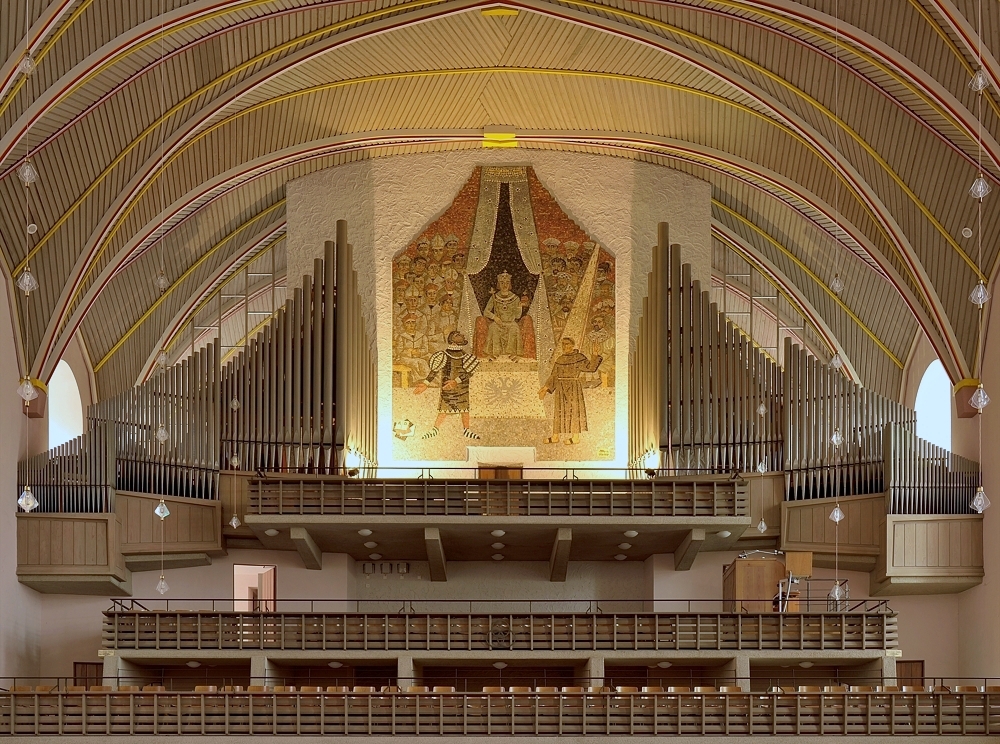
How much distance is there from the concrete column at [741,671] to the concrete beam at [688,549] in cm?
268

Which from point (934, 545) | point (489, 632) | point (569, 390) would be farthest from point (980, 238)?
point (489, 632)

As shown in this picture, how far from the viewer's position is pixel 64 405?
141 feet

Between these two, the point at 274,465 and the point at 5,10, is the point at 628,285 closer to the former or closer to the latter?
the point at 274,465

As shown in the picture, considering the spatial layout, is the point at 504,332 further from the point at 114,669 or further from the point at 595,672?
the point at 114,669

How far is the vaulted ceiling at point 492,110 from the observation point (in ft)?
106

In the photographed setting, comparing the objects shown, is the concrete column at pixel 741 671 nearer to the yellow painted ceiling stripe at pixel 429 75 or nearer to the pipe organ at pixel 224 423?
the pipe organ at pixel 224 423

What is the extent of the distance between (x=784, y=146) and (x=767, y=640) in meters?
11.3

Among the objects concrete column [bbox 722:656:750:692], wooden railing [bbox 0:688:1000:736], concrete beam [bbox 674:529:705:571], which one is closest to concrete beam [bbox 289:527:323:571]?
wooden railing [bbox 0:688:1000:736]

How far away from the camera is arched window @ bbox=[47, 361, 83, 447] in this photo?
140ft

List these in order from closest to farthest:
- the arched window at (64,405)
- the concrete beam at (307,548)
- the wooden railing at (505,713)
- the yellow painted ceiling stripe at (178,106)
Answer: the wooden railing at (505,713)
the yellow painted ceiling stripe at (178,106)
the concrete beam at (307,548)
the arched window at (64,405)

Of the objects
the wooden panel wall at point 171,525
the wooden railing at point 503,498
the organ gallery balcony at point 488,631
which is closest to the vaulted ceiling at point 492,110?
the wooden panel wall at point 171,525

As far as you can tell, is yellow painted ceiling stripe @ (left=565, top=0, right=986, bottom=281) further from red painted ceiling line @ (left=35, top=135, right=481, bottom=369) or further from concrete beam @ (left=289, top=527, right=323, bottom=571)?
concrete beam @ (left=289, top=527, right=323, bottom=571)

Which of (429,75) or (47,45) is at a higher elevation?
(429,75)

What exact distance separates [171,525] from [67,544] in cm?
212
